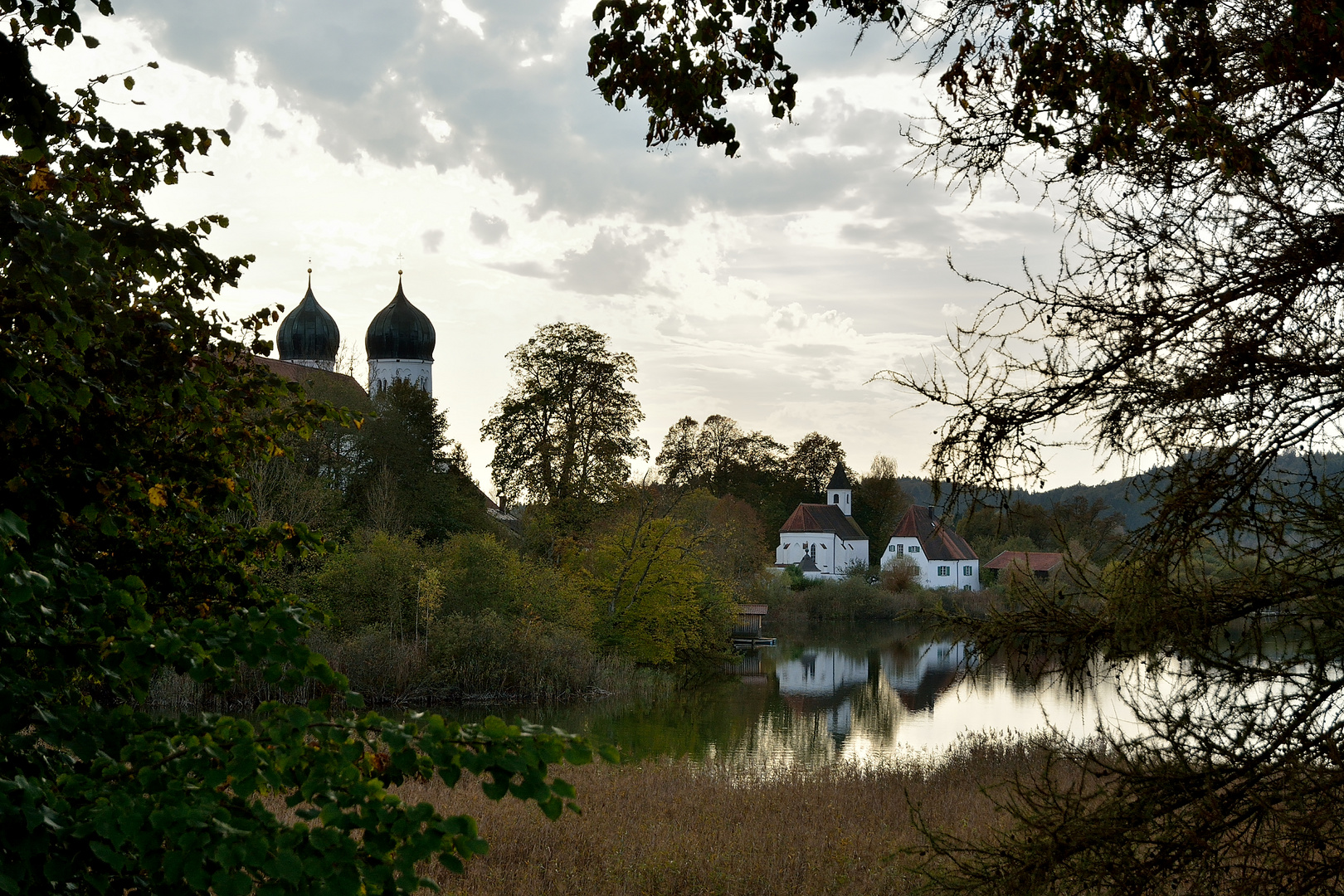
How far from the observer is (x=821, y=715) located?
1000 inches

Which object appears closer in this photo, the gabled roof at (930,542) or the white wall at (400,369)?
the white wall at (400,369)

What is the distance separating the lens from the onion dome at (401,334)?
62.9 metres

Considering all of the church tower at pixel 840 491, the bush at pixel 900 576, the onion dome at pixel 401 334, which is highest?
the onion dome at pixel 401 334

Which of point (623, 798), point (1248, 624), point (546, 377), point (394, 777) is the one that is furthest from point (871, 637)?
point (394, 777)

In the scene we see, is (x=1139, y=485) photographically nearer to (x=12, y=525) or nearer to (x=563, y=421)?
(x=12, y=525)

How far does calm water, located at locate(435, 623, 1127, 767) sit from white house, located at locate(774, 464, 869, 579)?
34.9 metres

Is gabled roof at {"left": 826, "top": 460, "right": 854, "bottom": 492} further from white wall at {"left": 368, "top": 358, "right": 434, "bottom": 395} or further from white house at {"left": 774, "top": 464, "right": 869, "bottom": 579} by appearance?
white wall at {"left": 368, "top": 358, "right": 434, "bottom": 395}

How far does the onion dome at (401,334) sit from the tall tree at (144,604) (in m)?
58.5

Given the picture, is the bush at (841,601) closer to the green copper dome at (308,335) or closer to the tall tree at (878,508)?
the tall tree at (878,508)

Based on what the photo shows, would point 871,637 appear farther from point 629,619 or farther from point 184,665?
point 184,665

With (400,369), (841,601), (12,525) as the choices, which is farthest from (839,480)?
(12,525)

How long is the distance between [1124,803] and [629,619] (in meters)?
26.3

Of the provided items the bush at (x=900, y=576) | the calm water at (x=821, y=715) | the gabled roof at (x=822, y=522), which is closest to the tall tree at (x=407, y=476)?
the calm water at (x=821, y=715)

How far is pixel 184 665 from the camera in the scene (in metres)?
3.41
